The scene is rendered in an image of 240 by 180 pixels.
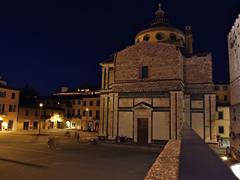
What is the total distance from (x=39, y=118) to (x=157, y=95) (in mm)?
33508

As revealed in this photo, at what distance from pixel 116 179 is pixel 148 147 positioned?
43.8ft

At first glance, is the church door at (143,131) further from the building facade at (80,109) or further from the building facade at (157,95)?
the building facade at (80,109)

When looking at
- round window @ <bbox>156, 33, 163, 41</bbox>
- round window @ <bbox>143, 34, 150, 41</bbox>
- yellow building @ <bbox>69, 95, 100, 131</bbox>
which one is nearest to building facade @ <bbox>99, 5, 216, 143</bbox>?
round window @ <bbox>156, 33, 163, 41</bbox>

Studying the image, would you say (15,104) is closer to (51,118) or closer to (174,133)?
(51,118)

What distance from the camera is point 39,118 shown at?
51.8 m

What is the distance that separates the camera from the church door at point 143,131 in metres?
27.7

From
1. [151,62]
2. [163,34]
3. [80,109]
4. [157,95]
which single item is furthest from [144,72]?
[80,109]

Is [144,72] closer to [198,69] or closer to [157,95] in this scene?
[157,95]

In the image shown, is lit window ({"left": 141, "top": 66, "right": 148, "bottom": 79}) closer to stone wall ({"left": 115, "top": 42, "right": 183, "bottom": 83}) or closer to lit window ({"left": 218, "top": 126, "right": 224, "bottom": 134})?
stone wall ({"left": 115, "top": 42, "right": 183, "bottom": 83})

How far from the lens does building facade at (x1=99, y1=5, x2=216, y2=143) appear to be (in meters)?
26.9

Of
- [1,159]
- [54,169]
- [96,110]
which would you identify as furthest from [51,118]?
[54,169]

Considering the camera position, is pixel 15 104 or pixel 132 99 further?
pixel 15 104

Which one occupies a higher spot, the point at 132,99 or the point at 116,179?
the point at 132,99

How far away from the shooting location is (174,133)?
85.4 ft
